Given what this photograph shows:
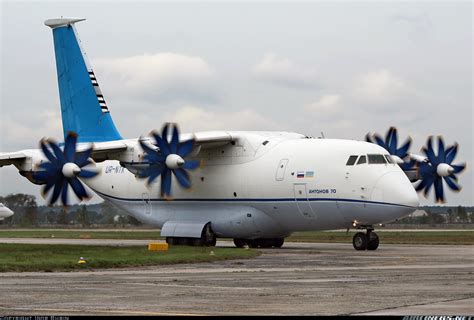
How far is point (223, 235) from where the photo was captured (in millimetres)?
44156

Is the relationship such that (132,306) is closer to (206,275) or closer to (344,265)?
(206,275)

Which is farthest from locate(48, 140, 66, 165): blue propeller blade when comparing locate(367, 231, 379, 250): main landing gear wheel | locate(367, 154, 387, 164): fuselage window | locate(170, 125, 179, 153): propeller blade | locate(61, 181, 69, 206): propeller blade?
locate(367, 231, 379, 250): main landing gear wheel

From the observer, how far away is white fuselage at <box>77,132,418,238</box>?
3888 cm

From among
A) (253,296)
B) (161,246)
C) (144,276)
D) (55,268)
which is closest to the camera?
(253,296)

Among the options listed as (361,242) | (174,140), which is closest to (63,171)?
(174,140)

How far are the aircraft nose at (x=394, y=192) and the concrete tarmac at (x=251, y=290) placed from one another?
829cm

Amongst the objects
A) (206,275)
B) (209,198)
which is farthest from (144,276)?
(209,198)

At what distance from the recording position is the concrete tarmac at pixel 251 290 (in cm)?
1577

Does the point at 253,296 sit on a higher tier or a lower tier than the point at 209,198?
lower

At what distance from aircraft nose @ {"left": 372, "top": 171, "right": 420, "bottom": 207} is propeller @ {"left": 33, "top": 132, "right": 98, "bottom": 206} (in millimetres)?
11215

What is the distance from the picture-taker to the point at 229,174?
4350 centimetres

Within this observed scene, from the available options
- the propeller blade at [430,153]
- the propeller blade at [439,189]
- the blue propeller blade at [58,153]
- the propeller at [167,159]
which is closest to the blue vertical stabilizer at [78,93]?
the propeller at [167,159]

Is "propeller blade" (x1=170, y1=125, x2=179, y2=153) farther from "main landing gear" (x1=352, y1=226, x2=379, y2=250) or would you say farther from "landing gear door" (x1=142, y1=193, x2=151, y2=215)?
"main landing gear" (x1=352, y1=226, x2=379, y2=250)

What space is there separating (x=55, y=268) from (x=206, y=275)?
4.58m
